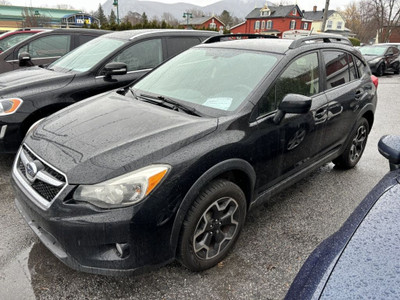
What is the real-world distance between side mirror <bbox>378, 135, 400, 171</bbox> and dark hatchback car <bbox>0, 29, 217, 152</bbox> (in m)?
3.29

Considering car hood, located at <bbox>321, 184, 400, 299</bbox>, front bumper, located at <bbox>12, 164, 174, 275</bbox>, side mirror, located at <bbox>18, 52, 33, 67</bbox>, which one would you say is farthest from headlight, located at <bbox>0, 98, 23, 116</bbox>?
car hood, located at <bbox>321, 184, 400, 299</bbox>

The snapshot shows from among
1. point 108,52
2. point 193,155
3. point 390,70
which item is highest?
point 108,52

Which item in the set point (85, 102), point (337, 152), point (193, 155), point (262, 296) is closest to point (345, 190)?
point (337, 152)

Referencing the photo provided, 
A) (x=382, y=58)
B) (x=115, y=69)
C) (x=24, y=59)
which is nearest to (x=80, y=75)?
(x=115, y=69)

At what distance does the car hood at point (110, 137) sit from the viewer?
1.98m

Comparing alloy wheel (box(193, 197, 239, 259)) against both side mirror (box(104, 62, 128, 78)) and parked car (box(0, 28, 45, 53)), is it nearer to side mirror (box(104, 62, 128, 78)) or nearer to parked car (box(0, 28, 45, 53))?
side mirror (box(104, 62, 128, 78))

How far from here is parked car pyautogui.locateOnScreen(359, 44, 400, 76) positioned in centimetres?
1517

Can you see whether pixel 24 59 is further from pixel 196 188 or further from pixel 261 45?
pixel 196 188

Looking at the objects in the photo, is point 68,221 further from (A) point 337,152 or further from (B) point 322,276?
(A) point 337,152

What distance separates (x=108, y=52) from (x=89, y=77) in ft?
1.77

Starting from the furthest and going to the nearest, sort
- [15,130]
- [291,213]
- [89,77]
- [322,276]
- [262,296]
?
1. [89,77]
2. [15,130]
3. [291,213]
4. [262,296]
5. [322,276]

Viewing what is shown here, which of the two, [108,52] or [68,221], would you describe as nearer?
[68,221]

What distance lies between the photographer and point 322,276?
1.30m

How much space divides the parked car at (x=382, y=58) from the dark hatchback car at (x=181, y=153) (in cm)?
1372
